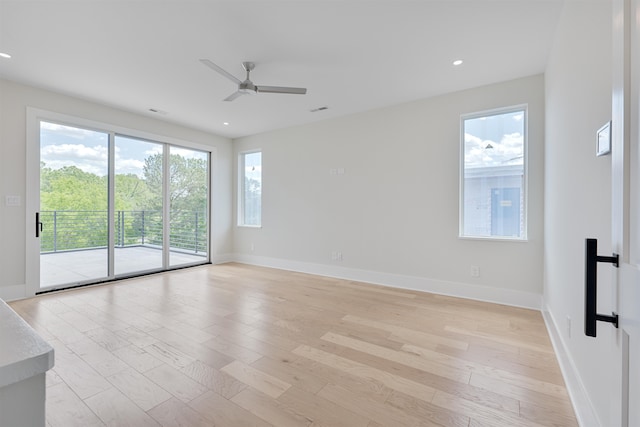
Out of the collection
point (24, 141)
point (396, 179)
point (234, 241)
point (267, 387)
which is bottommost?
point (267, 387)

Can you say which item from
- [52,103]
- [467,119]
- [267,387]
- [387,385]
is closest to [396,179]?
[467,119]

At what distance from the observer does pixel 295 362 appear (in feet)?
6.66

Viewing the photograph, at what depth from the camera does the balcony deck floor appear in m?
3.78

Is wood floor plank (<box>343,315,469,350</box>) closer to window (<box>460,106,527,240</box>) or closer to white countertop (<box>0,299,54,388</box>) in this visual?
window (<box>460,106,527,240</box>)

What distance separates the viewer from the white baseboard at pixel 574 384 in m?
1.38

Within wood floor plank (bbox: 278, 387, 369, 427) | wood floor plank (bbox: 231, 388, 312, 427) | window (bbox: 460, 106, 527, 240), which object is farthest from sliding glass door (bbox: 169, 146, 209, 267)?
window (bbox: 460, 106, 527, 240)

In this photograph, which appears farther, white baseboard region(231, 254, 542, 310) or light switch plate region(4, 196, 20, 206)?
light switch plate region(4, 196, 20, 206)

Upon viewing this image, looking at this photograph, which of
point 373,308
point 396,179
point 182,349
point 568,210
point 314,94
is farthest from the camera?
point 396,179

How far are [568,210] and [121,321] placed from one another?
3.95 meters

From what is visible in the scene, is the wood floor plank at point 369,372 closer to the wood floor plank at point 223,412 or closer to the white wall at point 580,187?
the wood floor plank at point 223,412

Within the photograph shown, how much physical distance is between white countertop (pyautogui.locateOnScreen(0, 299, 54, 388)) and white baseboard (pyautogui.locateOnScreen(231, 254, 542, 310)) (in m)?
3.89

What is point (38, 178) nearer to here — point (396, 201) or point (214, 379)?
point (214, 379)

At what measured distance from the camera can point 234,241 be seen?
242 inches

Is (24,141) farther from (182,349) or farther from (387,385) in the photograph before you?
(387,385)
